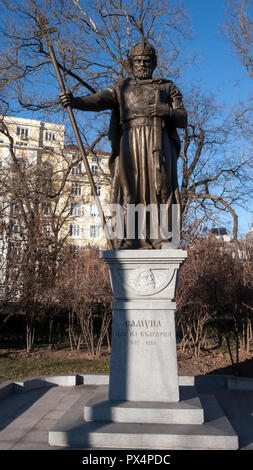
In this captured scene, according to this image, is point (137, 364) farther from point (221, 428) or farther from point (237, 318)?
point (237, 318)

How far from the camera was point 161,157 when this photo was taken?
212 inches

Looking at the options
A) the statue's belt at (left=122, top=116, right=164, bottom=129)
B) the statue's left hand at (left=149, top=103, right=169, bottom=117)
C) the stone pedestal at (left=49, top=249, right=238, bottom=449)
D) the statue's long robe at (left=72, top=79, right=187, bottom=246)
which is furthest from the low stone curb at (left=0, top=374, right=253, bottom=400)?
the statue's left hand at (left=149, top=103, right=169, bottom=117)

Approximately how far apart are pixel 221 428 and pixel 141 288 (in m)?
1.89

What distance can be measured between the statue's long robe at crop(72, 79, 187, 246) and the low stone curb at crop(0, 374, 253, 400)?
403 cm

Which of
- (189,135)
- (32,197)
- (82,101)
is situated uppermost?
(189,135)

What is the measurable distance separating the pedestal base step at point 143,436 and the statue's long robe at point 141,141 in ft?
8.29

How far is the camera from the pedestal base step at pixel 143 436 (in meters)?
4.08

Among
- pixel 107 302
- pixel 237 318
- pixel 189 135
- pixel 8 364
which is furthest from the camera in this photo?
pixel 189 135

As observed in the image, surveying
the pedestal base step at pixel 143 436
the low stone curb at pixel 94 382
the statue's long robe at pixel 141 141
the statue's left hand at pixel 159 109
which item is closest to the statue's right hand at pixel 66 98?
the statue's long robe at pixel 141 141

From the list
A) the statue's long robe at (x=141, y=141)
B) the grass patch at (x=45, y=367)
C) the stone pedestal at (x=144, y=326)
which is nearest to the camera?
the stone pedestal at (x=144, y=326)

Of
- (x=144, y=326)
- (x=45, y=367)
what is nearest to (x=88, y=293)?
(x=45, y=367)

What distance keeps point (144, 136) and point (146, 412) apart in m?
3.70

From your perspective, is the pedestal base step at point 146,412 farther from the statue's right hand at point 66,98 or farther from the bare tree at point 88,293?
the bare tree at point 88,293
